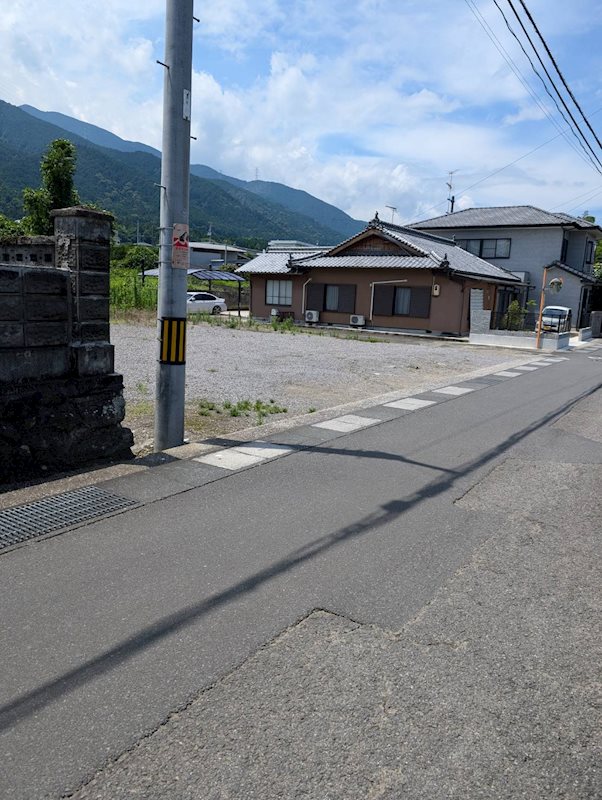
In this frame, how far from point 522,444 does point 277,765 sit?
6.10 metres

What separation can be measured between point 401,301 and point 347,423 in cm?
2094

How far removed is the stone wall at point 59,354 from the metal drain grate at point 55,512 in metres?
0.75

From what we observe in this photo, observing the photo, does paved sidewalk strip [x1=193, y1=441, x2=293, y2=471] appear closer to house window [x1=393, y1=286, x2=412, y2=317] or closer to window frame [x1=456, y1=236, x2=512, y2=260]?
house window [x1=393, y1=286, x2=412, y2=317]

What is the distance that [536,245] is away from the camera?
117ft

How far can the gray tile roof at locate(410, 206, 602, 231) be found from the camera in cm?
3509

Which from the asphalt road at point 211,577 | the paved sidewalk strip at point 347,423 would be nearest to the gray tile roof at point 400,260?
the paved sidewalk strip at point 347,423

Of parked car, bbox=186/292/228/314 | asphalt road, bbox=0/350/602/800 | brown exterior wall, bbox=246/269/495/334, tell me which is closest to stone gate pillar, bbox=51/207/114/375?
asphalt road, bbox=0/350/602/800

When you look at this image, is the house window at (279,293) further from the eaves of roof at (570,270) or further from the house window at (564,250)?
the house window at (564,250)

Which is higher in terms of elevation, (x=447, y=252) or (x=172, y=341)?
(x=447, y=252)

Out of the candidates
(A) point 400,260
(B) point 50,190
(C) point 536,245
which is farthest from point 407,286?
(B) point 50,190

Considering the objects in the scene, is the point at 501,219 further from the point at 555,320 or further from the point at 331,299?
the point at 331,299

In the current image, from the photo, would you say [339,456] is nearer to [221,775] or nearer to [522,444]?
[522,444]

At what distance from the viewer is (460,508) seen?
5176 mm

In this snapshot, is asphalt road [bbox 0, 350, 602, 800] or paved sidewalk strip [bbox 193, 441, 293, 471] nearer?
asphalt road [bbox 0, 350, 602, 800]
